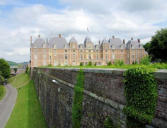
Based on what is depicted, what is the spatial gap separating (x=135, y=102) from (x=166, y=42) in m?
30.1

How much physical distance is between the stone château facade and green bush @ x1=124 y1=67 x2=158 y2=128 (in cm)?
5254

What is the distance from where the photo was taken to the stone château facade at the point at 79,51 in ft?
178

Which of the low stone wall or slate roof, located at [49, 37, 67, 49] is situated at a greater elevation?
slate roof, located at [49, 37, 67, 49]

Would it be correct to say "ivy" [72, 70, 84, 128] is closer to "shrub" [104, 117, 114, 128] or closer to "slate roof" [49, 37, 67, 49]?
"shrub" [104, 117, 114, 128]

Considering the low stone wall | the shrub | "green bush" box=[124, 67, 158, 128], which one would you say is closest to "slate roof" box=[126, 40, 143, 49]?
the low stone wall

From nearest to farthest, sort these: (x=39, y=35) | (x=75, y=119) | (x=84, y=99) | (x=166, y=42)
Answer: (x=84, y=99) → (x=75, y=119) → (x=166, y=42) → (x=39, y=35)

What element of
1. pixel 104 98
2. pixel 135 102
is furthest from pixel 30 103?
pixel 135 102

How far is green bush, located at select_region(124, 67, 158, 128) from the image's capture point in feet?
12.3

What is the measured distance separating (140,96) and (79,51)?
55.6 m

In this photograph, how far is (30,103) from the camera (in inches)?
975

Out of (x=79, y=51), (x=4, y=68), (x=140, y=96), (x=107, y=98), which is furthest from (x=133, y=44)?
(x=140, y=96)

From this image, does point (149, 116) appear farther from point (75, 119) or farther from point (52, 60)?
point (52, 60)

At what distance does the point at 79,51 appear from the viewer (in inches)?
2329

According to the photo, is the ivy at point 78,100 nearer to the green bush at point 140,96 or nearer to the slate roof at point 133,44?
the green bush at point 140,96
